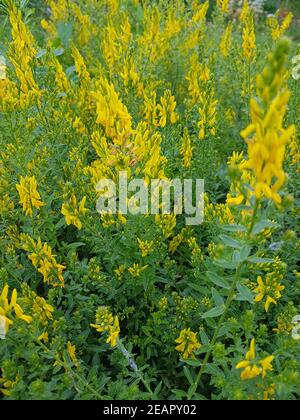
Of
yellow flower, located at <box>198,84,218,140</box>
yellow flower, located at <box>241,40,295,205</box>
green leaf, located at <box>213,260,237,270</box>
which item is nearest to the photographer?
yellow flower, located at <box>241,40,295,205</box>

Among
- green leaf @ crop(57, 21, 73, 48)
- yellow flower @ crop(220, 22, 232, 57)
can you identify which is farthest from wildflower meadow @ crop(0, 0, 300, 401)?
green leaf @ crop(57, 21, 73, 48)

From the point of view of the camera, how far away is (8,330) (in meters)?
1.94

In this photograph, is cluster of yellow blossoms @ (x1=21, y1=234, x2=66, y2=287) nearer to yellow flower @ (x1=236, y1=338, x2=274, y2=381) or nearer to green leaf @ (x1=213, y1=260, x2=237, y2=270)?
green leaf @ (x1=213, y1=260, x2=237, y2=270)

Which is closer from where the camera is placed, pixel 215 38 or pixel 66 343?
pixel 66 343

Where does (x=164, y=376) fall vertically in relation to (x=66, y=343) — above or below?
below

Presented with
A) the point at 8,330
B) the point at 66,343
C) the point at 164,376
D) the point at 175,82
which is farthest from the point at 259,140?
the point at 175,82

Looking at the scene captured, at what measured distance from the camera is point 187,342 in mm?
2330

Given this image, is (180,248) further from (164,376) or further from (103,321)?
(103,321)

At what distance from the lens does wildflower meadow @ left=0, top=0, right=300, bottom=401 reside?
182 centimetres

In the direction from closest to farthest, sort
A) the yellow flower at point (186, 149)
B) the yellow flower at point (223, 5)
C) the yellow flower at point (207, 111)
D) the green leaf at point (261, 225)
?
the green leaf at point (261, 225)
the yellow flower at point (207, 111)
the yellow flower at point (186, 149)
the yellow flower at point (223, 5)

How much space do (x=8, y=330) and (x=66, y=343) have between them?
48 centimetres

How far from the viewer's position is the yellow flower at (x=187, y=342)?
2291 millimetres

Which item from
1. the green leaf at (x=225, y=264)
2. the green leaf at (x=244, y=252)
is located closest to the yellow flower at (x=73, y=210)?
the green leaf at (x=225, y=264)

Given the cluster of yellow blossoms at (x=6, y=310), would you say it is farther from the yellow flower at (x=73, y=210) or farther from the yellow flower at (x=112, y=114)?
the yellow flower at (x=112, y=114)
